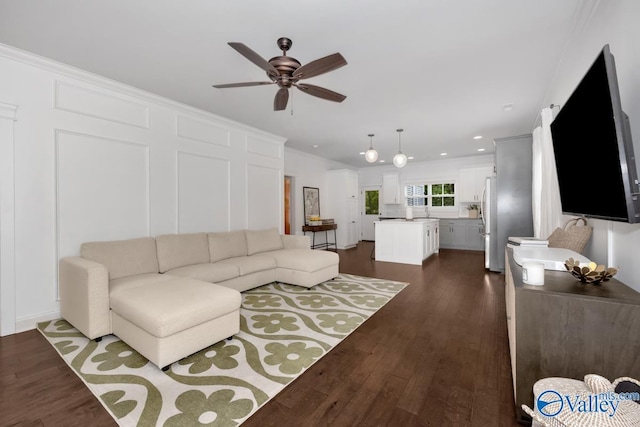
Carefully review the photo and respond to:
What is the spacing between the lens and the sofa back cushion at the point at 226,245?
399cm

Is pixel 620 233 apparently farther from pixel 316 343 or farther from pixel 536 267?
pixel 316 343

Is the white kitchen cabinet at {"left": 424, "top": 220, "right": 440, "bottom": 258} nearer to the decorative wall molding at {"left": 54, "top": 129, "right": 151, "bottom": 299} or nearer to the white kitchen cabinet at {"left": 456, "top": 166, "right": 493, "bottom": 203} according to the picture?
the white kitchen cabinet at {"left": 456, "top": 166, "right": 493, "bottom": 203}

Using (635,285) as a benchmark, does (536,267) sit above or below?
above

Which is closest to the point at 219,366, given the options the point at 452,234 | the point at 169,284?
the point at 169,284

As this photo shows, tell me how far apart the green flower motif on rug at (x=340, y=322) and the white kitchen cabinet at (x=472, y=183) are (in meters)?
6.43

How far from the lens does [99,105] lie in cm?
322

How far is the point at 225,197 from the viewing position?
184 inches

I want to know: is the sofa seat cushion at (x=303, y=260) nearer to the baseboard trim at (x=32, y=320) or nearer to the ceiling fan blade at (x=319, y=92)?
the ceiling fan blade at (x=319, y=92)

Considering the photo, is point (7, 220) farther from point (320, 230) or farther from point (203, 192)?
point (320, 230)

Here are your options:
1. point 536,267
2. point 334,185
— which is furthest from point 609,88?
point 334,185

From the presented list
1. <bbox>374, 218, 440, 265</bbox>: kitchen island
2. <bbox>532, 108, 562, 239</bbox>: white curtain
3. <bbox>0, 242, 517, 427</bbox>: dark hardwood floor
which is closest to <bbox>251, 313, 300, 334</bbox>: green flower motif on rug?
<bbox>0, 242, 517, 427</bbox>: dark hardwood floor

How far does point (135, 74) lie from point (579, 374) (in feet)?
14.4

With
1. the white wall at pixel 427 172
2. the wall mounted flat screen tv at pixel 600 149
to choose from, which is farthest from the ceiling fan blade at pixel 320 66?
the white wall at pixel 427 172

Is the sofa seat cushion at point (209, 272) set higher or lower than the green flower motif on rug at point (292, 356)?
higher
